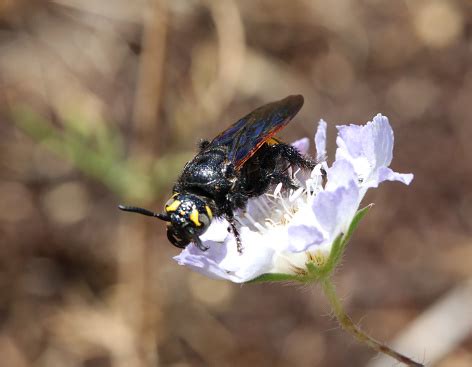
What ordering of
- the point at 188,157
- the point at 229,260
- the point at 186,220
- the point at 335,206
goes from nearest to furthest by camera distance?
the point at 335,206
the point at 186,220
the point at 229,260
the point at 188,157

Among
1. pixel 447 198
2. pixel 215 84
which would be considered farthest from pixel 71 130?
pixel 447 198

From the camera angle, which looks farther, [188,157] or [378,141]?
[188,157]

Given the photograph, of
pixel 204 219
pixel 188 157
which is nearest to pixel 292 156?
pixel 204 219

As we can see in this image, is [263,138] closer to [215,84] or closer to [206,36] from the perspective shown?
[215,84]

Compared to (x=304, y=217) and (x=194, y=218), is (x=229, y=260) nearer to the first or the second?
(x=194, y=218)

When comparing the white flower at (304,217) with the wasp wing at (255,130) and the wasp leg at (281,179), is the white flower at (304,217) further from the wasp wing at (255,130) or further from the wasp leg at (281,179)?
the wasp wing at (255,130)

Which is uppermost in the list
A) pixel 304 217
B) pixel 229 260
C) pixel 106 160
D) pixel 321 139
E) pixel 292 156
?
pixel 321 139

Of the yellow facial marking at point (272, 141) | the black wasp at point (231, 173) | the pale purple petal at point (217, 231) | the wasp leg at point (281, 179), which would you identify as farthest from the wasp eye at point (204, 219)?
the yellow facial marking at point (272, 141)
